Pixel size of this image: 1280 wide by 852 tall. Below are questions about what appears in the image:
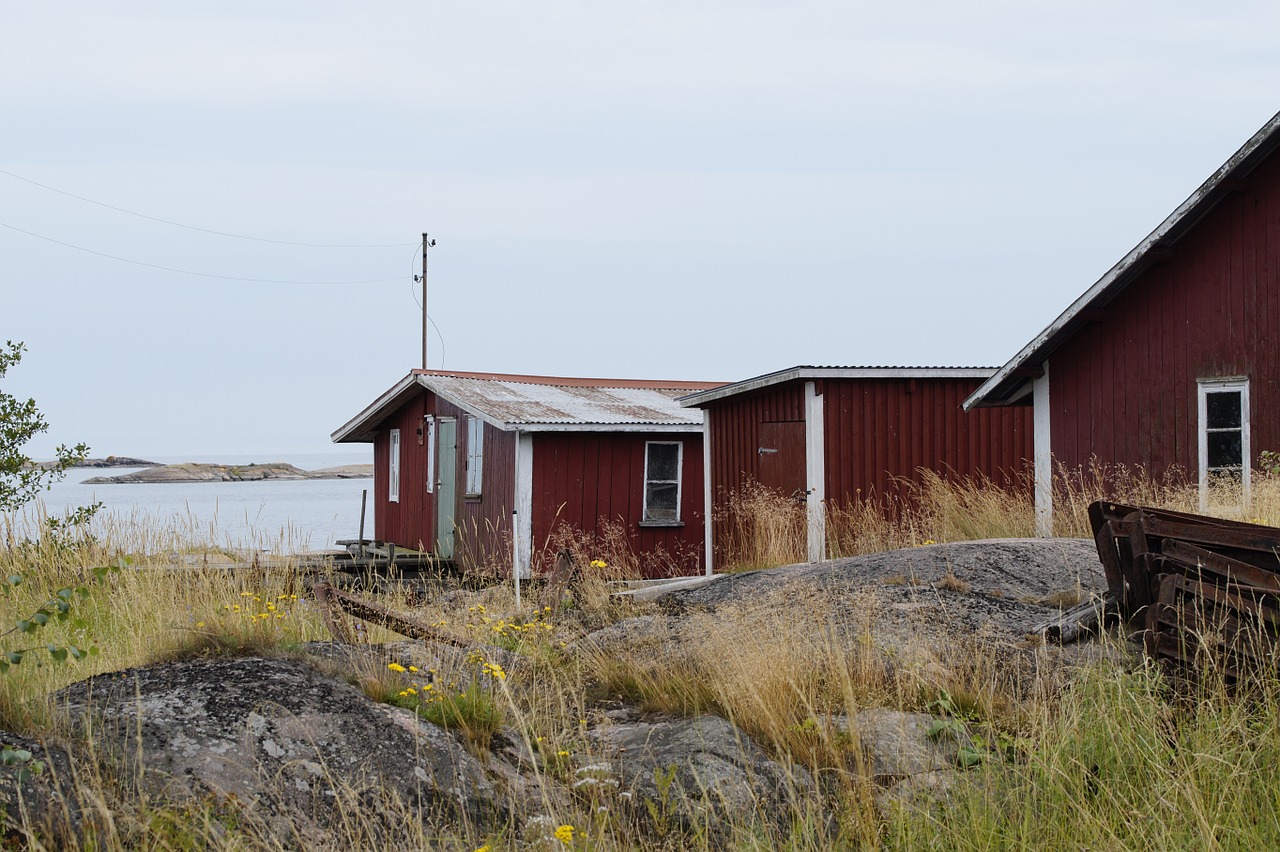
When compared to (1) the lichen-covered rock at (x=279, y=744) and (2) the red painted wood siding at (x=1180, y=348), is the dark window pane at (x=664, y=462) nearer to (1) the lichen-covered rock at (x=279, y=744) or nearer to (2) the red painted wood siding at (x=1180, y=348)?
(2) the red painted wood siding at (x=1180, y=348)

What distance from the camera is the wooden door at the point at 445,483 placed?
20.1 metres

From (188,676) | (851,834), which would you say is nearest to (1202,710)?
(851,834)

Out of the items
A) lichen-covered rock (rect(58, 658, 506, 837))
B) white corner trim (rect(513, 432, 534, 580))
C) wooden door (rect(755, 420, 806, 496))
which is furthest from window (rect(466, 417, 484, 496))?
lichen-covered rock (rect(58, 658, 506, 837))

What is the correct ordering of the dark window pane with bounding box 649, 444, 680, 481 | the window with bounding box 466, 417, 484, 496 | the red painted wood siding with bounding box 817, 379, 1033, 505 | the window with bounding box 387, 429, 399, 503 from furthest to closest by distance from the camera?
the window with bounding box 387, 429, 399, 503
the window with bounding box 466, 417, 484, 496
the dark window pane with bounding box 649, 444, 680, 481
the red painted wood siding with bounding box 817, 379, 1033, 505

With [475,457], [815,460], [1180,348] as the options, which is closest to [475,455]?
[475,457]

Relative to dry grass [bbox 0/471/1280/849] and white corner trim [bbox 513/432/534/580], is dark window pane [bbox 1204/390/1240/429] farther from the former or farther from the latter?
white corner trim [bbox 513/432/534/580]

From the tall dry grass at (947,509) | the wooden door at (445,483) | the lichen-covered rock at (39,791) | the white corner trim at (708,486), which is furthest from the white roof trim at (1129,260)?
the lichen-covered rock at (39,791)

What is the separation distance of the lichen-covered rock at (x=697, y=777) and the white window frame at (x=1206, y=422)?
7730 mm

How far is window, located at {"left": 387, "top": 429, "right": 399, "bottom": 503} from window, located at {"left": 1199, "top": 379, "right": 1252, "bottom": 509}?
52.2 ft

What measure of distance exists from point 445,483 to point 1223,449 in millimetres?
12850

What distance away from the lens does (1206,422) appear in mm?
12047

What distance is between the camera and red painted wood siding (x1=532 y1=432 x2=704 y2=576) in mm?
17906

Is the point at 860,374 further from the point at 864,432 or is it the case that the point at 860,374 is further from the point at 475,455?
the point at 475,455

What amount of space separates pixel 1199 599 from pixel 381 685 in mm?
3859
